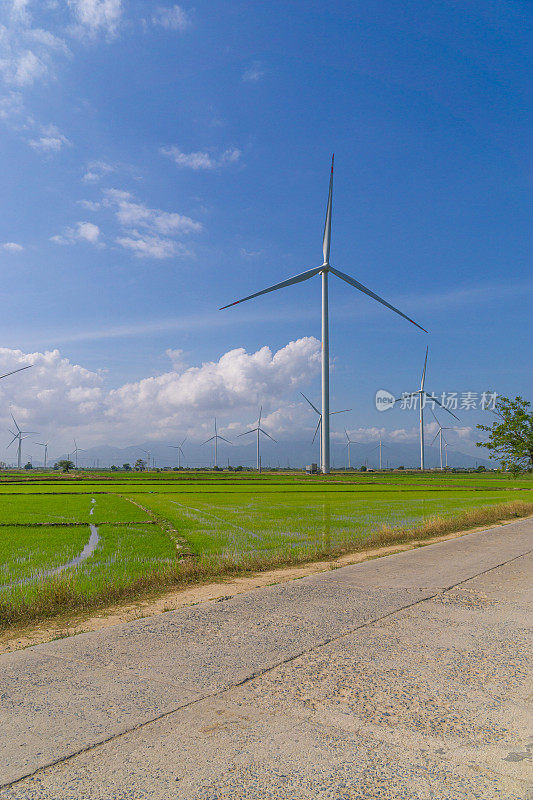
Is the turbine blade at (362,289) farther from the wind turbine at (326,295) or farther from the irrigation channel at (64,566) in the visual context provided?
the irrigation channel at (64,566)

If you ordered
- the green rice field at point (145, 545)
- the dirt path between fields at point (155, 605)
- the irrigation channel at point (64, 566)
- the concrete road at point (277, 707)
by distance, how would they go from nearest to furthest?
1. the concrete road at point (277, 707)
2. the dirt path between fields at point (155, 605)
3. the green rice field at point (145, 545)
4. the irrigation channel at point (64, 566)

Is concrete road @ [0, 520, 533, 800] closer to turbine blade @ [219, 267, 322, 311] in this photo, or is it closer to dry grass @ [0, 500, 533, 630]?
dry grass @ [0, 500, 533, 630]

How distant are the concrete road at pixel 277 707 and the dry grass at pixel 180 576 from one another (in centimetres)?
189

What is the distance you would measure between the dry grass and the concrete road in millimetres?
1890

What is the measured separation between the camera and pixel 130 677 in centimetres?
575

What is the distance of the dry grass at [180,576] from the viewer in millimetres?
8734

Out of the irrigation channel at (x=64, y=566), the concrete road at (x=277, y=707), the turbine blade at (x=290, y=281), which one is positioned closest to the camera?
the concrete road at (x=277, y=707)

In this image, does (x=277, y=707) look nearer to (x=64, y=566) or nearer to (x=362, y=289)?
(x=64, y=566)

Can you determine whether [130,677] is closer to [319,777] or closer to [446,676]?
[319,777]

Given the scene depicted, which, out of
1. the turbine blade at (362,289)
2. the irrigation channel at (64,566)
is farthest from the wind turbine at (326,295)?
the irrigation channel at (64,566)

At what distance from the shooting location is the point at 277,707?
16.4 ft

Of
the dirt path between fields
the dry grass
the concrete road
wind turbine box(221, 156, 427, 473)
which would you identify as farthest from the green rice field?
wind turbine box(221, 156, 427, 473)

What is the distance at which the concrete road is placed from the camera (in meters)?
3.88

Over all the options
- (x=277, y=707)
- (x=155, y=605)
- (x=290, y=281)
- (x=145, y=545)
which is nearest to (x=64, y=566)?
(x=145, y=545)
